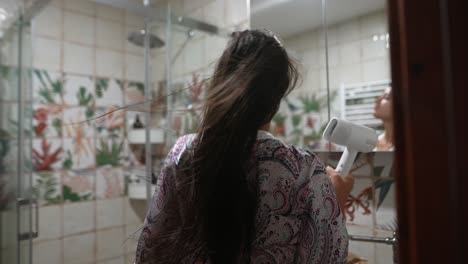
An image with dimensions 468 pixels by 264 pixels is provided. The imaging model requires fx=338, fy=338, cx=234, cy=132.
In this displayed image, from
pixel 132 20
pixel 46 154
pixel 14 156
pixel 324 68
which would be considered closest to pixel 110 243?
pixel 46 154

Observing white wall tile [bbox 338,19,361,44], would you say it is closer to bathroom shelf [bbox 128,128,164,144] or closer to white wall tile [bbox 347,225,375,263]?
white wall tile [bbox 347,225,375,263]

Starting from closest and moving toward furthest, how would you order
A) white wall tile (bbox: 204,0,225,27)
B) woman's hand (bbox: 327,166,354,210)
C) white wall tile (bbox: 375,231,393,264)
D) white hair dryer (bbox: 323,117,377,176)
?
woman's hand (bbox: 327,166,354,210) → white hair dryer (bbox: 323,117,377,176) → white wall tile (bbox: 375,231,393,264) → white wall tile (bbox: 204,0,225,27)

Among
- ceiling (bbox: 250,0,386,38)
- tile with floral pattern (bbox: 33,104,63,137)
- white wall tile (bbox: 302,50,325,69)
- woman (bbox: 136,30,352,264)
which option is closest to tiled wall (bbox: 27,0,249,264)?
tile with floral pattern (bbox: 33,104,63,137)

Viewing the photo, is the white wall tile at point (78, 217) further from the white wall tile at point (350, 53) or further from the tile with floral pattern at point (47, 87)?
the white wall tile at point (350, 53)

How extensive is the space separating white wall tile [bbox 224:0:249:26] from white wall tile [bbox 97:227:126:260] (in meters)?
1.28

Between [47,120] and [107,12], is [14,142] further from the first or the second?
[107,12]

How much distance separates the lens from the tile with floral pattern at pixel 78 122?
5.79 ft

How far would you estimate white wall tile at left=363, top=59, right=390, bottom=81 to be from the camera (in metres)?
1.16

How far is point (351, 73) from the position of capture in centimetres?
125

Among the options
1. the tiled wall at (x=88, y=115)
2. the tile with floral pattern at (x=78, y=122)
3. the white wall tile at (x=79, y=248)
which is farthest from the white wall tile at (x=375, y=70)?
the white wall tile at (x=79, y=248)

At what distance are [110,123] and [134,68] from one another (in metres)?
0.36

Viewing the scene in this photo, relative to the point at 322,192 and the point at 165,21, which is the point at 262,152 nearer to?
the point at 322,192

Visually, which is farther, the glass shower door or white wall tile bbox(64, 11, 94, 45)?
white wall tile bbox(64, 11, 94, 45)

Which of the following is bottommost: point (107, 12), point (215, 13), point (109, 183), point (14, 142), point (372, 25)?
point (109, 183)
